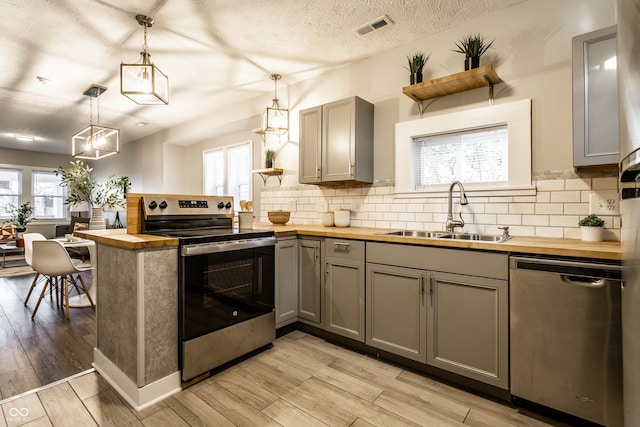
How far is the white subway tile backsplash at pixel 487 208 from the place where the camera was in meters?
2.10

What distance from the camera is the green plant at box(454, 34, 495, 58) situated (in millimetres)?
2355

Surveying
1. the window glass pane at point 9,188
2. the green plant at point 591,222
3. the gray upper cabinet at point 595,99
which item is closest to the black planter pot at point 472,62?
the gray upper cabinet at point 595,99

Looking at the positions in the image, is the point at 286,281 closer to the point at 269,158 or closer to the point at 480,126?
the point at 269,158

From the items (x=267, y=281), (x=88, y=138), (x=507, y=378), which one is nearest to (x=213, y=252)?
(x=267, y=281)

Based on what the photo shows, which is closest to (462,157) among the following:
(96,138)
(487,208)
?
(487,208)

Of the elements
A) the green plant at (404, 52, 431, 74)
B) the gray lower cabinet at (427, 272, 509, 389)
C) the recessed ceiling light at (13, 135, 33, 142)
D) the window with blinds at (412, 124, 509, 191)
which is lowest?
the gray lower cabinet at (427, 272, 509, 389)

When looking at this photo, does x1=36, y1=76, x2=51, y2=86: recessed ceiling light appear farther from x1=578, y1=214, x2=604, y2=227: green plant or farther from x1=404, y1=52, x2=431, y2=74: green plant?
x1=578, y1=214, x2=604, y2=227: green plant

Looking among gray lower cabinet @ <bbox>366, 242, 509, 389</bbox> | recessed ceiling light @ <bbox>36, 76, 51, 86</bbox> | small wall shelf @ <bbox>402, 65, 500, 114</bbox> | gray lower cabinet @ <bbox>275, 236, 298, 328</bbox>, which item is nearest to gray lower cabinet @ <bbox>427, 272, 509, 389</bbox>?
gray lower cabinet @ <bbox>366, 242, 509, 389</bbox>

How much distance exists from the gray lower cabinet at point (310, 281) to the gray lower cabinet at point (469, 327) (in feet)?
3.09

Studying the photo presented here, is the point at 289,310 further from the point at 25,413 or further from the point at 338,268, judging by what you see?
Answer: the point at 25,413

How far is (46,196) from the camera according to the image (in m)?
8.30

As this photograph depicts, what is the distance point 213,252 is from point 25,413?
1.29 m

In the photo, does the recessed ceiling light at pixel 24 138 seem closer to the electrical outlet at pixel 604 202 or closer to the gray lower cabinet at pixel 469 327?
the gray lower cabinet at pixel 469 327

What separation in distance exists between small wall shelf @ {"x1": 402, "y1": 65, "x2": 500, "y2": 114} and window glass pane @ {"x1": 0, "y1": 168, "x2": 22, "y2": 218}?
958cm
